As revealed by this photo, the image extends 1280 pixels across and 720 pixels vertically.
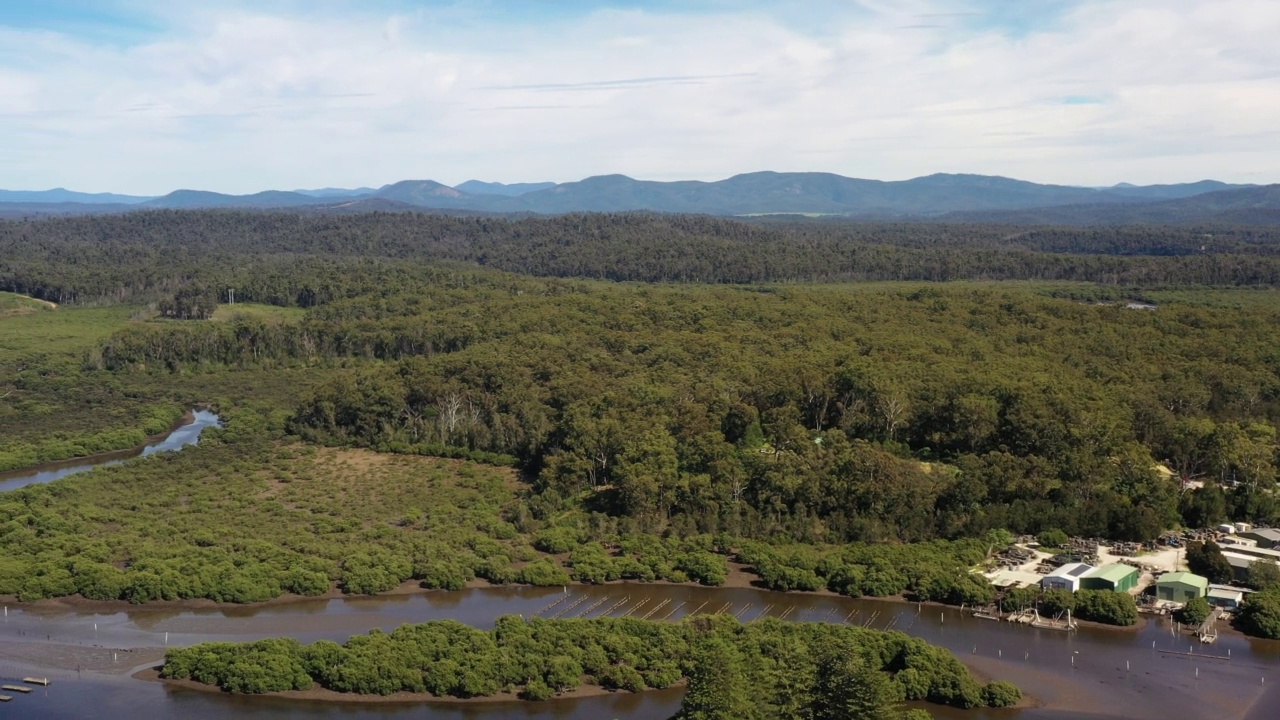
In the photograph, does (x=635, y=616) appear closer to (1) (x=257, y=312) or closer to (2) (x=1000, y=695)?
(2) (x=1000, y=695)

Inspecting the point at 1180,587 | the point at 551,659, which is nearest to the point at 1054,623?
the point at 1180,587

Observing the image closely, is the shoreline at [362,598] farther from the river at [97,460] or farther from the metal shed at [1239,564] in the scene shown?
the river at [97,460]

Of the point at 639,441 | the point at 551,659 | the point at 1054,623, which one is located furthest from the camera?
the point at 639,441

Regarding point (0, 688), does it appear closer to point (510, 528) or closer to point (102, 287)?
point (510, 528)

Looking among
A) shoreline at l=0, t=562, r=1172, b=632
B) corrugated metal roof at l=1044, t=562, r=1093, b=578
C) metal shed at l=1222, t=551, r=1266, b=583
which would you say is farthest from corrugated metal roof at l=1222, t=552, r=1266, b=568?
corrugated metal roof at l=1044, t=562, r=1093, b=578

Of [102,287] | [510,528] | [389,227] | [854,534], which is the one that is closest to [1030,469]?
[854,534]

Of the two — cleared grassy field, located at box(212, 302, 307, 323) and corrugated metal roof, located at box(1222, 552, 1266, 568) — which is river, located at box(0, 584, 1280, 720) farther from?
cleared grassy field, located at box(212, 302, 307, 323)
